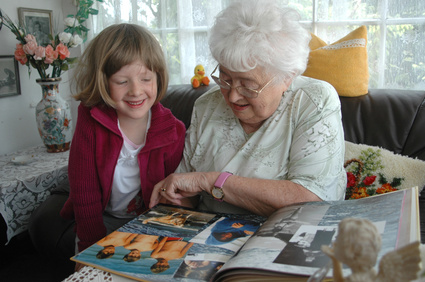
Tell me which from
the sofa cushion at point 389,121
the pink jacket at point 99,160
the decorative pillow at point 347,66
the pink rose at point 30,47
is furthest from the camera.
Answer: the pink rose at point 30,47

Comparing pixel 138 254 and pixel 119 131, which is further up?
pixel 119 131

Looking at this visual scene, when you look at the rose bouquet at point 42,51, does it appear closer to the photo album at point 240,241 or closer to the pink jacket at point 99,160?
the pink jacket at point 99,160

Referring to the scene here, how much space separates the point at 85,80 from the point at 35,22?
1.76 meters

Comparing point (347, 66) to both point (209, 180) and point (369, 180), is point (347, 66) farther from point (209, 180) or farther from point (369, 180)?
point (209, 180)

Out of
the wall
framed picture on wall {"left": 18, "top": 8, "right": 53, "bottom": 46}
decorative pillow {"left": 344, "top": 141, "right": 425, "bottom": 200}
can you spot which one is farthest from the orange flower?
framed picture on wall {"left": 18, "top": 8, "right": 53, "bottom": 46}

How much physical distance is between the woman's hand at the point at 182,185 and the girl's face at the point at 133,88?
0.30m

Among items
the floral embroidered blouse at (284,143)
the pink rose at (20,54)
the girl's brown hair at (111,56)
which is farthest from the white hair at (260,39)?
the pink rose at (20,54)

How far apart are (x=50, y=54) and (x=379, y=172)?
197 centimetres

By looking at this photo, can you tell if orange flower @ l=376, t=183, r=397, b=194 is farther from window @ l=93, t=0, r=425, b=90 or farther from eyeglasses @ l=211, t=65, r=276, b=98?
window @ l=93, t=0, r=425, b=90

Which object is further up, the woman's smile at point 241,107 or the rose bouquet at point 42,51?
the rose bouquet at point 42,51

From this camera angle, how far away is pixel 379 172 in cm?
157

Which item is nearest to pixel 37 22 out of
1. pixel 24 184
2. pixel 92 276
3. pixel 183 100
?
pixel 24 184

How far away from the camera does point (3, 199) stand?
2.10 meters

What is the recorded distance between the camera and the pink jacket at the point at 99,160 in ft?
4.70
